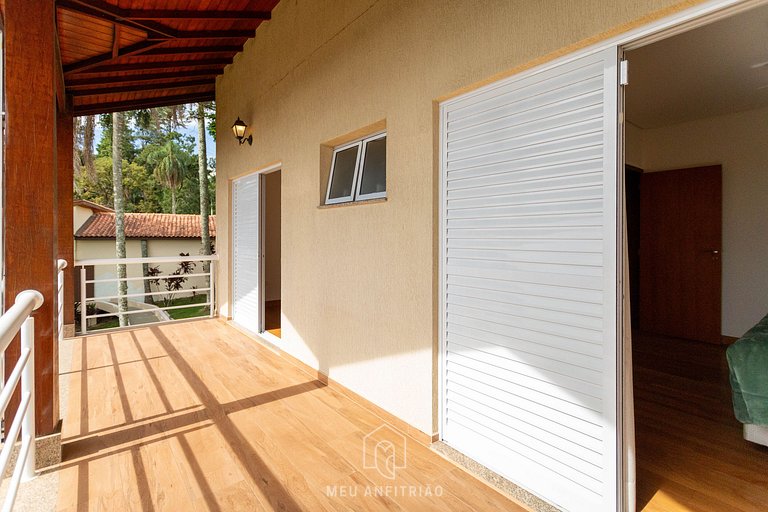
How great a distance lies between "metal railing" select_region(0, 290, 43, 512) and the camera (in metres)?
1.15

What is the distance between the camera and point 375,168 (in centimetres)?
310

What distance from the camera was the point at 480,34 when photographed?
2.10 m

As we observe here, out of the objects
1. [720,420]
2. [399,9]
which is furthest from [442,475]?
[399,9]

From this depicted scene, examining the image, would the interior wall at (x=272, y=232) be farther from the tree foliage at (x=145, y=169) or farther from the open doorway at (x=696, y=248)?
the tree foliage at (x=145, y=169)

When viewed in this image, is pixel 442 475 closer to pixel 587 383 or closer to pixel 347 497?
pixel 347 497

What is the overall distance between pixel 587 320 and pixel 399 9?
2234 mm

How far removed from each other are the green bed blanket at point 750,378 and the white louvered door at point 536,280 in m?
1.29

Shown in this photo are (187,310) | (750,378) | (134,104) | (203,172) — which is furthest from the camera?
(187,310)

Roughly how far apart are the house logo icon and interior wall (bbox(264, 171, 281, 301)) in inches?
221

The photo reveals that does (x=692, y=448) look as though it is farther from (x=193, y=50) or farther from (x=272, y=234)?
(x=272, y=234)

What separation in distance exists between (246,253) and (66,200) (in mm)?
2311

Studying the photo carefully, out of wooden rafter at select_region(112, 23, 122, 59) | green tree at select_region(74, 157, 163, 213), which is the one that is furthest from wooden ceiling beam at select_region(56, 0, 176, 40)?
green tree at select_region(74, 157, 163, 213)

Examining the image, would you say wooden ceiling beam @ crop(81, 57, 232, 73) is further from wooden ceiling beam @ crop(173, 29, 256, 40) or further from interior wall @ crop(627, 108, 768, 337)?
interior wall @ crop(627, 108, 768, 337)

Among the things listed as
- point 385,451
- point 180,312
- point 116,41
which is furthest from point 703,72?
point 180,312
